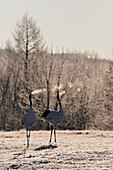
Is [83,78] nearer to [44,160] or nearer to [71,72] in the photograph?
[71,72]

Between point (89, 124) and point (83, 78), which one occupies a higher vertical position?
point (83, 78)

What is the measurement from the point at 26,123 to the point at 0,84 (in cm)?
4075

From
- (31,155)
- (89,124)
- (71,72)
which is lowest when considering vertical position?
(89,124)

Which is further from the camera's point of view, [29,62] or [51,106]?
[29,62]

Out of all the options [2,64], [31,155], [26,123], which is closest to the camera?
[31,155]

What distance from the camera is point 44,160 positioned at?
39.4 ft

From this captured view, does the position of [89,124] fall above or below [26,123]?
below

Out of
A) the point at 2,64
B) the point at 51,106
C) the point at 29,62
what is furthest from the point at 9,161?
the point at 2,64

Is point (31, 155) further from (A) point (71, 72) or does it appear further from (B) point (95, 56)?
(B) point (95, 56)

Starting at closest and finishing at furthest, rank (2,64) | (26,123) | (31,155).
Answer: (31,155), (26,123), (2,64)

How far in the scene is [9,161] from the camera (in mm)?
12594

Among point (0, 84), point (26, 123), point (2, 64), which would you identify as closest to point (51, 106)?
point (0, 84)

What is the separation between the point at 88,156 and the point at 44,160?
1.53 m

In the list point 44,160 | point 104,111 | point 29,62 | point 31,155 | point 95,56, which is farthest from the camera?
point 95,56
